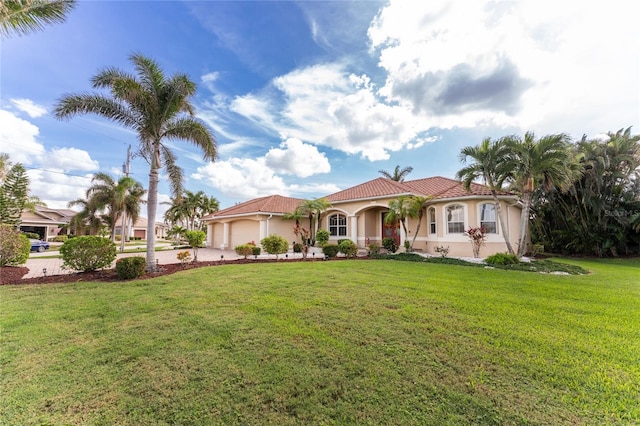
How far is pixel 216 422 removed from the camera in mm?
2480

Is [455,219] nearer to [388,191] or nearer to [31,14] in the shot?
[388,191]

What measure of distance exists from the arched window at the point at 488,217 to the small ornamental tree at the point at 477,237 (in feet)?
2.76

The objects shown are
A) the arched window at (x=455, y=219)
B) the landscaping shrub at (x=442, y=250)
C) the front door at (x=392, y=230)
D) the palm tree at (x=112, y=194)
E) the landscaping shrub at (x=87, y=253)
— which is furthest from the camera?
the palm tree at (x=112, y=194)

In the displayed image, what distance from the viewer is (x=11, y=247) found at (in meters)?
9.97

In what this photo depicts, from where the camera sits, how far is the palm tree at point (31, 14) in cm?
600

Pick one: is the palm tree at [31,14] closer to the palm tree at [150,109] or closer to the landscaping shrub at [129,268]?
the palm tree at [150,109]

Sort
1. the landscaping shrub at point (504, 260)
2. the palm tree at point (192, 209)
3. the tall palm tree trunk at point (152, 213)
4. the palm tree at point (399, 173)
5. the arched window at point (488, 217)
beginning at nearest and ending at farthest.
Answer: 1. the tall palm tree trunk at point (152, 213)
2. the landscaping shrub at point (504, 260)
3. the arched window at point (488, 217)
4. the palm tree at point (399, 173)
5. the palm tree at point (192, 209)

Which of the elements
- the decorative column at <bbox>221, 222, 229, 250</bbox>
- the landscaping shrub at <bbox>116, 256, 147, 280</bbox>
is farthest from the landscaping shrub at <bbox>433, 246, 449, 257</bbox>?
the decorative column at <bbox>221, 222, 229, 250</bbox>

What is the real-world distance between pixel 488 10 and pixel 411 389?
11.9m

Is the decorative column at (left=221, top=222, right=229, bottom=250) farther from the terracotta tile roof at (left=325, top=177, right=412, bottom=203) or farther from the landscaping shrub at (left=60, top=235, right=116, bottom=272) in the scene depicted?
the landscaping shrub at (left=60, top=235, right=116, bottom=272)

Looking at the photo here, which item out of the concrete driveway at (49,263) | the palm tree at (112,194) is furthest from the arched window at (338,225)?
the palm tree at (112,194)

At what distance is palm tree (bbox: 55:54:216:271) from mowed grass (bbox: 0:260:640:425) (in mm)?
5944

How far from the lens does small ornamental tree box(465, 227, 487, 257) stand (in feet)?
46.0

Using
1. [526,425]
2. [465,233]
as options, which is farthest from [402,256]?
[526,425]
